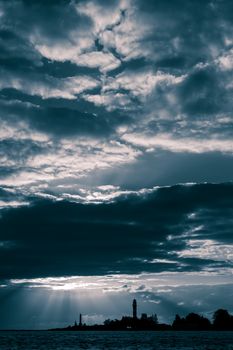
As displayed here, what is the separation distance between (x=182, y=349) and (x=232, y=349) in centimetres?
1589

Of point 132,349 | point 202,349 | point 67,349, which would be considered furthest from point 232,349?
point 67,349

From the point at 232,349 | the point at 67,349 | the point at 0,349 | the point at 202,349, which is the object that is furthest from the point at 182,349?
the point at 0,349

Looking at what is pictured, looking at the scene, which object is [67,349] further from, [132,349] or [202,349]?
[202,349]

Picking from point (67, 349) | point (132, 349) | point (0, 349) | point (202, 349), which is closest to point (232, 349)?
point (202, 349)

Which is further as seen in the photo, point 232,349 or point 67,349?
point 67,349

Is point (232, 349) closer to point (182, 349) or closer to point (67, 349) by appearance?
point (182, 349)

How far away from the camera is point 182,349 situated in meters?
141

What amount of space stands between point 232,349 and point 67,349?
5354 cm

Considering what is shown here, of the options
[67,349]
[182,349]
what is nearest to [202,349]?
[182,349]

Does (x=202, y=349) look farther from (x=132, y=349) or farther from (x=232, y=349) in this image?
(x=132, y=349)

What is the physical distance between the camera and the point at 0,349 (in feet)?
469

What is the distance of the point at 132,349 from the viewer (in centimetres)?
14338

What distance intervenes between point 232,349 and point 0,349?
74.2 meters

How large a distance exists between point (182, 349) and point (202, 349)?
21.7 ft
